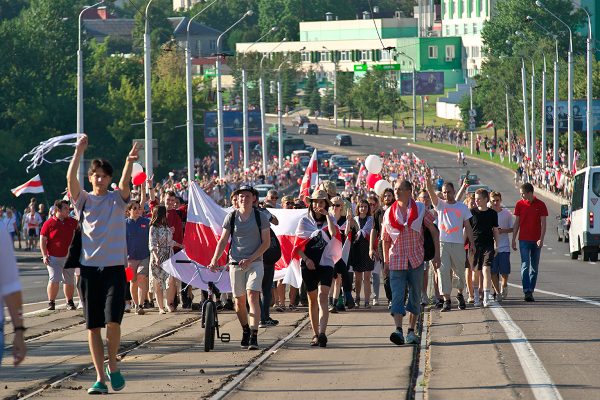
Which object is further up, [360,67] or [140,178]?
[140,178]

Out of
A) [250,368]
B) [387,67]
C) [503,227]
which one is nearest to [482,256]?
[503,227]

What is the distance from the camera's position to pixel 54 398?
12.7 metres

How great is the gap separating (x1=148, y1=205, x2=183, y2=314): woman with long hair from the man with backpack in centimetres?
487

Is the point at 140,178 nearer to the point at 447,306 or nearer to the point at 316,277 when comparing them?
the point at 447,306

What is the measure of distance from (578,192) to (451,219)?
19.0 metres

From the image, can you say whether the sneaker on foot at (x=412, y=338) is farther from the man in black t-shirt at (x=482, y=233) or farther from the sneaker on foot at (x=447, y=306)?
the man in black t-shirt at (x=482, y=233)

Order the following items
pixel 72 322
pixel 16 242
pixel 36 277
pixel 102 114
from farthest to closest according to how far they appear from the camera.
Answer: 1. pixel 102 114
2. pixel 16 242
3. pixel 36 277
4. pixel 72 322

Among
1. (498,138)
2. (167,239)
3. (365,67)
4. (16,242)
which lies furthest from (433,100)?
(167,239)

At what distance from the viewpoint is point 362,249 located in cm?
2209

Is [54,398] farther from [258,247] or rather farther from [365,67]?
[365,67]

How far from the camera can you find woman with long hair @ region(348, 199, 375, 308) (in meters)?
22.0

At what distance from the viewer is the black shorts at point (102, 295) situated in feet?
41.6

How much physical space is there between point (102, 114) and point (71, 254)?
8139cm

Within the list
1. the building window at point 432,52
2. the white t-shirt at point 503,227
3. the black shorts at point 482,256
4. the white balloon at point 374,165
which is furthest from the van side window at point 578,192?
the building window at point 432,52
